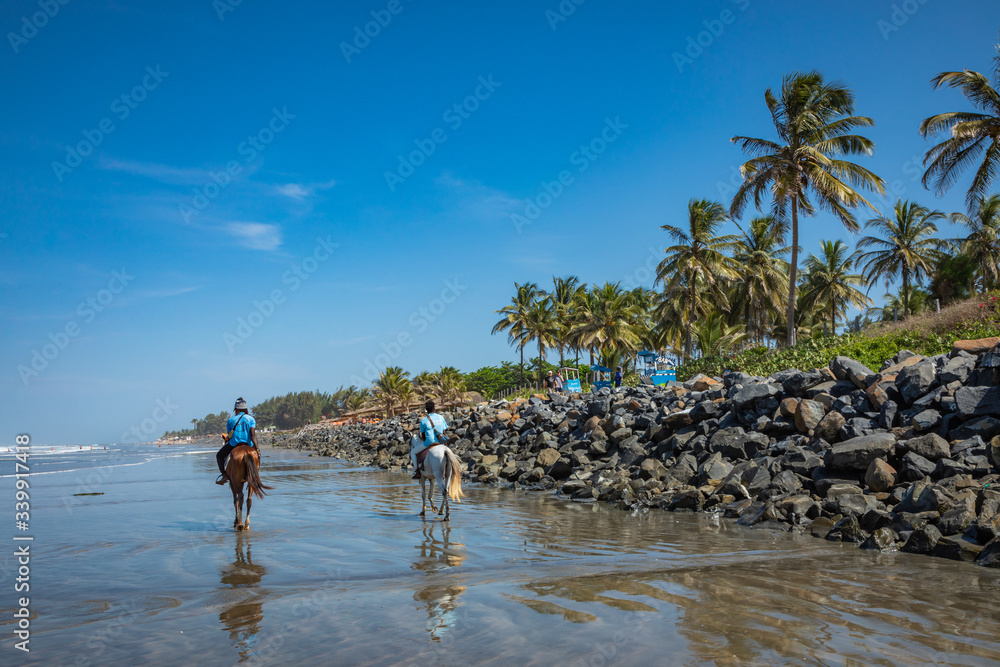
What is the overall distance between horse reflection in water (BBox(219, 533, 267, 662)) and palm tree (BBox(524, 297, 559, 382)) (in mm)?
48218

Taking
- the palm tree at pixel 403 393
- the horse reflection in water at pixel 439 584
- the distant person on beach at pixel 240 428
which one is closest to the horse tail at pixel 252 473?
the distant person on beach at pixel 240 428

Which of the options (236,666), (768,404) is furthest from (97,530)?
(768,404)

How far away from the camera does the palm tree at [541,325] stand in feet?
183

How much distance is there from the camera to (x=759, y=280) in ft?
153

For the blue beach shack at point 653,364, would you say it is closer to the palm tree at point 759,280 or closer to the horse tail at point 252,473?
the palm tree at point 759,280

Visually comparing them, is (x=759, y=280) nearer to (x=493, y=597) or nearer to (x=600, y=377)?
(x=600, y=377)

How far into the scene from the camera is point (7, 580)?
6949 millimetres

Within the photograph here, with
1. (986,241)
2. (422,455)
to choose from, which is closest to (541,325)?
(986,241)

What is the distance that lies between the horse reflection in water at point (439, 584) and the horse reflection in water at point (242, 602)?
1.42 m

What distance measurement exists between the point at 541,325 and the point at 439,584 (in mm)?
49538

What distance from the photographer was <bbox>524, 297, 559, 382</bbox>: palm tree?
55688 millimetres

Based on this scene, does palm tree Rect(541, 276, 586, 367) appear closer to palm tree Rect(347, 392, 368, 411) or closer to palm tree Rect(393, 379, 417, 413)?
palm tree Rect(393, 379, 417, 413)

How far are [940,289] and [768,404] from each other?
39591 mm

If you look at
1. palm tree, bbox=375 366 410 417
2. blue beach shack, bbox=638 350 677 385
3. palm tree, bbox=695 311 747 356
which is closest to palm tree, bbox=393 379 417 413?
palm tree, bbox=375 366 410 417
